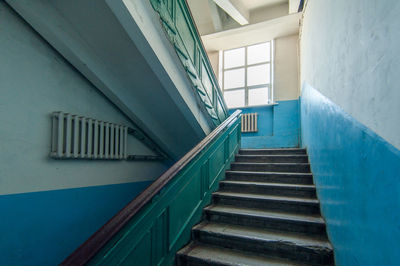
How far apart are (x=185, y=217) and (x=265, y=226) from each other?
0.81m

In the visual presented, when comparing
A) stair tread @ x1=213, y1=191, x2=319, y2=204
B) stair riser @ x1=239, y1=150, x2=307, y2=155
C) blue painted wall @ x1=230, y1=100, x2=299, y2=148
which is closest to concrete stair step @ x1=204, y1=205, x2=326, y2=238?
stair tread @ x1=213, y1=191, x2=319, y2=204

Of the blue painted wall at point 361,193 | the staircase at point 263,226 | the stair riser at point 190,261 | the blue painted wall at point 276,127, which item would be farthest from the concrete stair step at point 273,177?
the blue painted wall at point 276,127

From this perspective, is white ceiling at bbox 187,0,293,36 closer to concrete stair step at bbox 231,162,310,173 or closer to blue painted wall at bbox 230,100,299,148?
blue painted wall at bbox 230,100,299,148

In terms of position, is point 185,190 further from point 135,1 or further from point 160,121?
point 135,1

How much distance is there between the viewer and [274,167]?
3.15 m

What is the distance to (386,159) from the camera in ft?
2.48

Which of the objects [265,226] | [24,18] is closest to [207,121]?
[265,226]

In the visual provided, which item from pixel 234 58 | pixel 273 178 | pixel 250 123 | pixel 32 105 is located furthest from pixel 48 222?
pixel 234 58

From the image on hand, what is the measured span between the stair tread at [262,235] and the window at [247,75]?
16.6ft

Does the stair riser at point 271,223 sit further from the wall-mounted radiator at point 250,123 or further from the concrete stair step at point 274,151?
the wall-mounted radiator at point 250,123

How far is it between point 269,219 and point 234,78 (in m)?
5.91

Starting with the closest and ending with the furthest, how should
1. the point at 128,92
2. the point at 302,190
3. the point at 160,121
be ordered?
the point at 302,190 < the point at 128,92 < the point at 160,121

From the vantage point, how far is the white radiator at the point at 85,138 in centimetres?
226

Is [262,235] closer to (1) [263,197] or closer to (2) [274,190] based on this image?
(1) [263,197]
